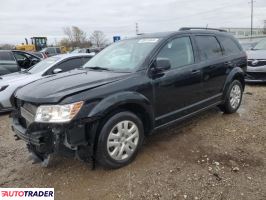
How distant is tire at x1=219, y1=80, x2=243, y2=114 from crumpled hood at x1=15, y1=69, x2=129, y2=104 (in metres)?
2.77

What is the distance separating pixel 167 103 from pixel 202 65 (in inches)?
44.1

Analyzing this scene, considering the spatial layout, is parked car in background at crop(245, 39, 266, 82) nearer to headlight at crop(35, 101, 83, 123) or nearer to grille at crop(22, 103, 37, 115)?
headlight at crop(35, 101, 83, 123)

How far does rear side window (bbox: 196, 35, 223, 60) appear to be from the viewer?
5172mm

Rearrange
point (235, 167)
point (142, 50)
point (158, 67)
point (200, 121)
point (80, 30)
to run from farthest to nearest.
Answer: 1. point (80, 30)
2. point (200, 121)
3. point (142, 50)
4. point (158, 67)
5. point (235, 167)

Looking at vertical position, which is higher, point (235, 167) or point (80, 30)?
point (80, 30)

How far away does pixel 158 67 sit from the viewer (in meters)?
4.15

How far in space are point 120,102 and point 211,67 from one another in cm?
228

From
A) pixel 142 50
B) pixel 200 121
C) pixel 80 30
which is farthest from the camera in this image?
pixel 80 30

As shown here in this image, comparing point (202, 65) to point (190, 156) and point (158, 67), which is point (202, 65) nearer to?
point (158, 67)

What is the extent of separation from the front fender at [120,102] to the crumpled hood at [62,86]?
0.80 ft

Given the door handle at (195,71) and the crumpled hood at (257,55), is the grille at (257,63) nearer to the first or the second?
the crumpled hood at (257,55)

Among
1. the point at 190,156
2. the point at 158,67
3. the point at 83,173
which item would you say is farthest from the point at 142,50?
the point at 83,173

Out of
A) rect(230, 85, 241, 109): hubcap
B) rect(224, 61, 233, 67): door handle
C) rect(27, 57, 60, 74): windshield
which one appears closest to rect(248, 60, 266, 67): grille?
rect(230, 85, 241, 109): hubcap

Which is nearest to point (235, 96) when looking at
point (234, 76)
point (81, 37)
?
point (234, 76)
